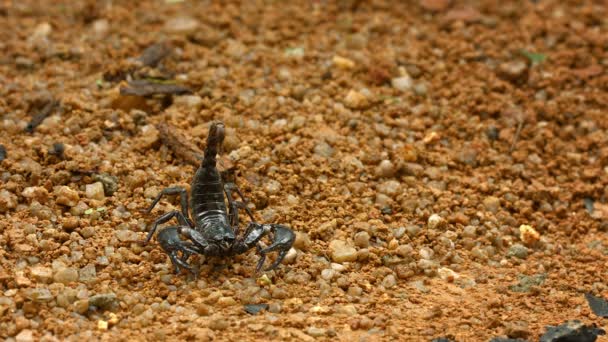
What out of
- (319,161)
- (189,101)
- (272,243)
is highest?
(189,101)

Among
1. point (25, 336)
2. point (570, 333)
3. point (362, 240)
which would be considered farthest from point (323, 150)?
point (25, 336)

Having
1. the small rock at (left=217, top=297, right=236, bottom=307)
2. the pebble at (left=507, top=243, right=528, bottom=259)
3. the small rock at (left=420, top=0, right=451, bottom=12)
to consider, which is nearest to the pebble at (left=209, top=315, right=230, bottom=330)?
the small rock at (left=217, top=297, right=236, bottom=307)

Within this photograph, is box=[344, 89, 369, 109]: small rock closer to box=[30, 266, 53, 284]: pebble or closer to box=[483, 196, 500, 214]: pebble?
box=[483, 196, 500, 214]: pebble


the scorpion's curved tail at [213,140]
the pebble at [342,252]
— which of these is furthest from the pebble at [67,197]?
the pebble at [342,252]

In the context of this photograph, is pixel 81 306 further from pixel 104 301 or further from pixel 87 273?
pixel 87 273

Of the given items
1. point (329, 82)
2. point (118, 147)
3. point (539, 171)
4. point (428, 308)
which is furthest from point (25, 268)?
point (539, 171)

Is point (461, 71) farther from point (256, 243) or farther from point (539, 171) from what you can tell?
point (256, 243)
